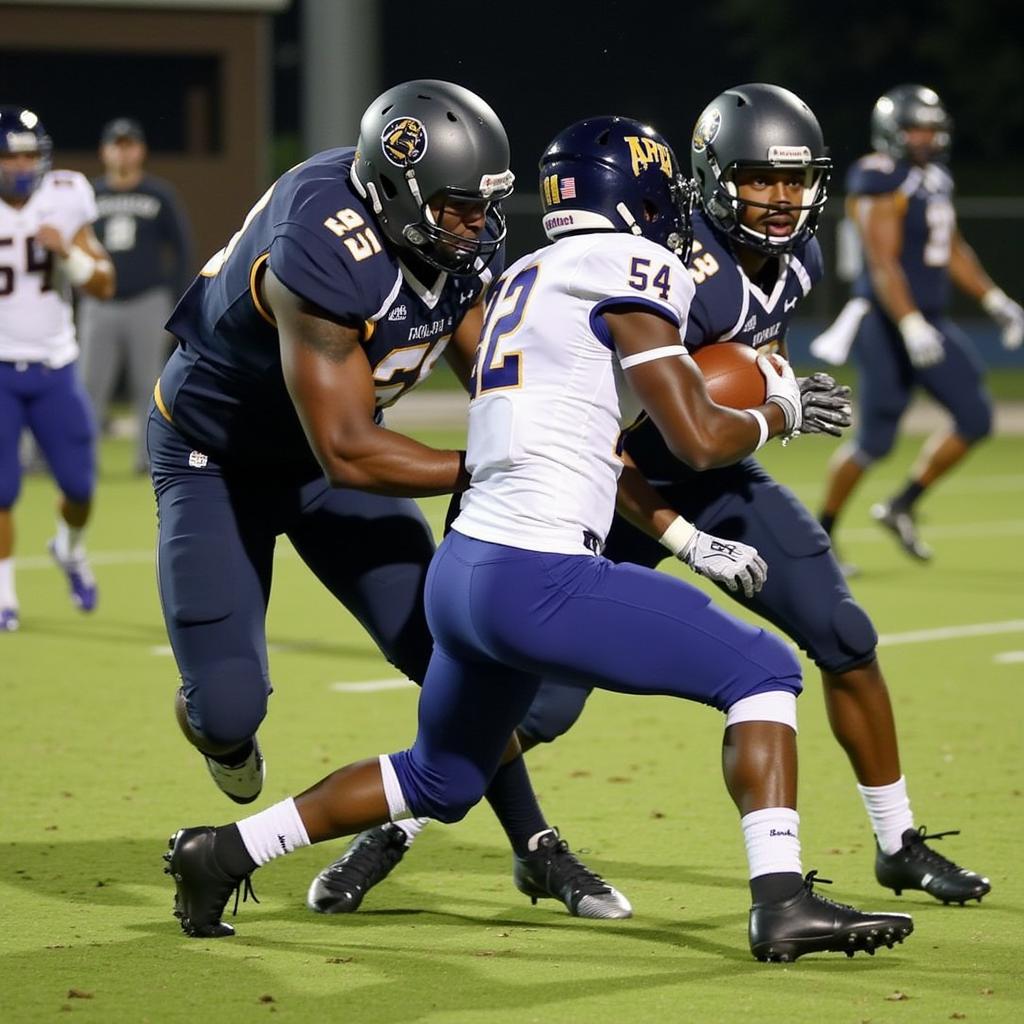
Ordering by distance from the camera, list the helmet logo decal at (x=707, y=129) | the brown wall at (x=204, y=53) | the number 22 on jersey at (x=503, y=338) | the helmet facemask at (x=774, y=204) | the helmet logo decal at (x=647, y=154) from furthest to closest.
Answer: the brown wall at (x=204, y=53), the helmet logo decal at (x=707, y=129), the helmet facemask at (x=774, y=204), the helmet logo decal at (x=647, y=154), the number 22 on jersey at (x=503, y=338)

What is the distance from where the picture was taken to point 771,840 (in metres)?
3.98

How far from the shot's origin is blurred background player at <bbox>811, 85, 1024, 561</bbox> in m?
9.55

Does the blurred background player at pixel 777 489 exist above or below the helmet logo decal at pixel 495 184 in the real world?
below

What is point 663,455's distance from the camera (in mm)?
4734

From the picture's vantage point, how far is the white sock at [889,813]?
4.70m

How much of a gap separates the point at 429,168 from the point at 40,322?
439 cm

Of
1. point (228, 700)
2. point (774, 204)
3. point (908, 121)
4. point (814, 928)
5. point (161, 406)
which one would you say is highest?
point (908, 121)

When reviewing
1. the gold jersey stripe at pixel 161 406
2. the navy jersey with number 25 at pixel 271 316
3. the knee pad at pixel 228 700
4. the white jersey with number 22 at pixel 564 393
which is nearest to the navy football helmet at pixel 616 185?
the white jersey with number 22 at pixel 564 393

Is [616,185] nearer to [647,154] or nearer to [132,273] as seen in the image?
[647,154]

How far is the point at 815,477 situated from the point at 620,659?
33.5 feet

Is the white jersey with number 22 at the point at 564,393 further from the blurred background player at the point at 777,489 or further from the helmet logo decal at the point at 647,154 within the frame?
the blurred background player at the point at 777,489

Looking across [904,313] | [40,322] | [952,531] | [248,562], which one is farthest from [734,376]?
[952,531]

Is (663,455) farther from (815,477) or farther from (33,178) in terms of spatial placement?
(815,477)

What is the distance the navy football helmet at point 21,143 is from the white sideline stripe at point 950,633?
3.89 m
